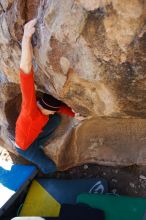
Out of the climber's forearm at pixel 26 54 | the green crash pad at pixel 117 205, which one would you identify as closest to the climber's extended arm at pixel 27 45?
the climber's forearm at pixel 26 54

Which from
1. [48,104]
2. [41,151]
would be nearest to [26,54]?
[48,104]

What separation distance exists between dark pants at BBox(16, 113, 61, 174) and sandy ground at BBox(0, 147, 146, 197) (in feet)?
0.68

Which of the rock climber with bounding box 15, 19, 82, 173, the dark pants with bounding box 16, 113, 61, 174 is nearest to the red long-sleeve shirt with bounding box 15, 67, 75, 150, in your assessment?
the rock climber with bounding box 15, 19, 82, 173

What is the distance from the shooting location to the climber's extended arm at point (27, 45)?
67.6 inches

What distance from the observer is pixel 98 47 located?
153cm

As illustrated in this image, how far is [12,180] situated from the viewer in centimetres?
268

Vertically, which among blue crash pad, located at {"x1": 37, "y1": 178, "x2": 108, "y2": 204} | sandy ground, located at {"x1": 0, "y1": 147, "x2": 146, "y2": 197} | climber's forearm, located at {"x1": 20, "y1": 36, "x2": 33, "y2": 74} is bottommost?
sandy ground, located at {"x1": 0, "y1": 147, "x2": 146, "y2": 197}

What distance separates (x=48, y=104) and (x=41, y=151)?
564 millimetres

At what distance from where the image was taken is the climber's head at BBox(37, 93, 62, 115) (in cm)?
210

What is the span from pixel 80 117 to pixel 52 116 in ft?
0.94

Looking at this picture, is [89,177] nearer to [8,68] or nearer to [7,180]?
[7,180]

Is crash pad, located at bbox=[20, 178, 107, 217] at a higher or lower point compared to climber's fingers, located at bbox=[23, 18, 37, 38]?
lower

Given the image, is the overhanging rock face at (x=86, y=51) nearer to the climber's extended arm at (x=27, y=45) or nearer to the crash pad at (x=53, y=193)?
the climber's extended arm at (x=27, y=45)

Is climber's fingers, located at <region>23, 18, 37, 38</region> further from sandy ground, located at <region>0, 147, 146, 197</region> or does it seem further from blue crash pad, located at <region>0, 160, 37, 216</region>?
sandy ground, located at <region>0, 147, 146, 197</region>
